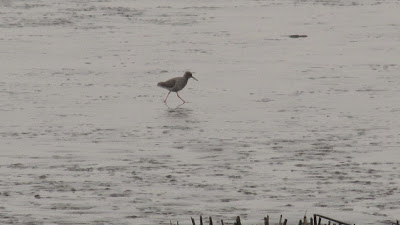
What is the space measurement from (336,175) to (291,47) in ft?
38.9

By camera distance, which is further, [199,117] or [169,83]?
[169,83]

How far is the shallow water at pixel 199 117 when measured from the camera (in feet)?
42.0

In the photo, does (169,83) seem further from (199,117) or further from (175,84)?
(199,117)

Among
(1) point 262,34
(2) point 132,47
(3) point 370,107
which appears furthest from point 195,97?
(1) point 262,34

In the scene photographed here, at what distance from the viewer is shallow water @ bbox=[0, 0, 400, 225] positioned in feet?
42.0

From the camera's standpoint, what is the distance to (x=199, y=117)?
18.4 metres

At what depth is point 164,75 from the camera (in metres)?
22.2

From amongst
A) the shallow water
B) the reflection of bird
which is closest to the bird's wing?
the reflection of bird

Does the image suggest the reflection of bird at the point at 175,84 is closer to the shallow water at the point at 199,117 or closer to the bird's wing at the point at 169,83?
the bird's wing at the point at 169,83

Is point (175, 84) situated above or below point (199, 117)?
above

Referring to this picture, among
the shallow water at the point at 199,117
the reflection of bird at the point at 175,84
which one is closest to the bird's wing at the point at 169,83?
the reflection of bird at the point at 175,84

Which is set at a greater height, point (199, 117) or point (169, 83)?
point (169, 83)

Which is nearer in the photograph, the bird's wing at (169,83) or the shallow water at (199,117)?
the shallow water at (199,117)

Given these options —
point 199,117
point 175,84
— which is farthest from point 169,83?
point 199,117
